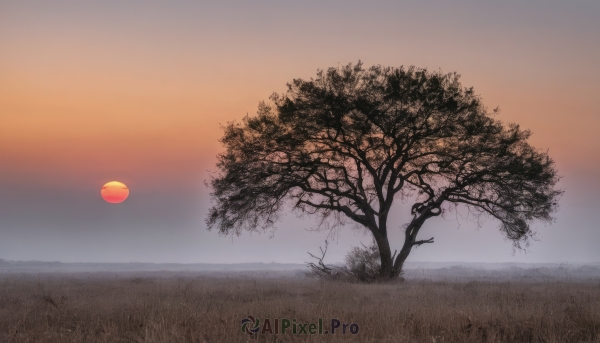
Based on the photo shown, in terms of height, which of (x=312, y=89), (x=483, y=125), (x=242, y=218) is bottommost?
(x=242, y=218)

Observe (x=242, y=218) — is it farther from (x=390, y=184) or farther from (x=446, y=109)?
(x=446, y=109)

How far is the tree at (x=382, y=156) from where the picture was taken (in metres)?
26.7

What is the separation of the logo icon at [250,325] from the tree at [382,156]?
16328 mm

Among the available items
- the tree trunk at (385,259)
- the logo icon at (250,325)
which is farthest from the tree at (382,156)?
the logo icon at (250,325)

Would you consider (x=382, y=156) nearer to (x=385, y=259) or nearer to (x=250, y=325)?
(x=385, y=259)

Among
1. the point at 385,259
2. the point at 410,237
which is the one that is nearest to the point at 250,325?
the point at 385,259

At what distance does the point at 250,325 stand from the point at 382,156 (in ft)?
59.4

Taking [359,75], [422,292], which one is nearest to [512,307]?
[422,292]

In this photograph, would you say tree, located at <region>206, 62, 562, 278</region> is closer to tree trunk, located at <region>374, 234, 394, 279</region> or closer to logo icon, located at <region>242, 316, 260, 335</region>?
tree trunk, located at <region>374, 234, 394, 279</region>

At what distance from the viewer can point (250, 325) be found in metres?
11.1

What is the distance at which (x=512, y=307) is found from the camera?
14109 millimetres

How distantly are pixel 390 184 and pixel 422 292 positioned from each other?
9.42 m

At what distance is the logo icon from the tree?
1633 cm

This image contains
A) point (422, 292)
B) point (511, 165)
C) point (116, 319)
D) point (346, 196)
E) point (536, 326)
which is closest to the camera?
point (536, 326)
